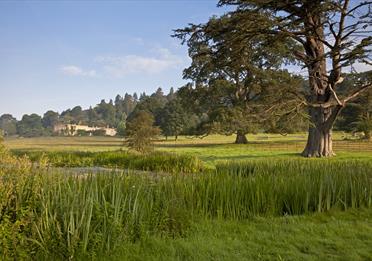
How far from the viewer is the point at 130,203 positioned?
5477mm

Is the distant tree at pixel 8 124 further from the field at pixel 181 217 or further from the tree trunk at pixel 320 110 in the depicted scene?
the field at pixel 181 217

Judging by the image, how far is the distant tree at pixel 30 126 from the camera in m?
122

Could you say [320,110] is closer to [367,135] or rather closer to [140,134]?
[140,134]

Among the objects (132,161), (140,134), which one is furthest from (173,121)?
(132,161)

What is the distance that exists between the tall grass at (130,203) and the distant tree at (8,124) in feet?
392

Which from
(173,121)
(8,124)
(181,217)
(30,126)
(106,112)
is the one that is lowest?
(181,217)

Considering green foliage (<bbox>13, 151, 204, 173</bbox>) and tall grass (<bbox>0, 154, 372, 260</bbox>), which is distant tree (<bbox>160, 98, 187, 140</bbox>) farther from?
tall grass (<bbox>0, 154, 372, 260</bbox>)

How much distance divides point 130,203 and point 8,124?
140998 mm

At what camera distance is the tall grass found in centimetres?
458

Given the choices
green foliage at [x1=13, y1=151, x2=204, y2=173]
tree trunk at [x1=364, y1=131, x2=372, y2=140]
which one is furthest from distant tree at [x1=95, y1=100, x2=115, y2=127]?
green foliage at [x1=13, y1=151, x2=204, y2=173]

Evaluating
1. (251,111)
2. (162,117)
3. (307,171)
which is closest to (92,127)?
(162,117)

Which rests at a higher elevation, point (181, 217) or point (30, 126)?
point (30, 126)

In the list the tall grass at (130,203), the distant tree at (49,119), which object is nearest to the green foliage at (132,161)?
the tall grass at (130,203)

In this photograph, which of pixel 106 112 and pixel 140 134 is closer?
pixel 140 134
